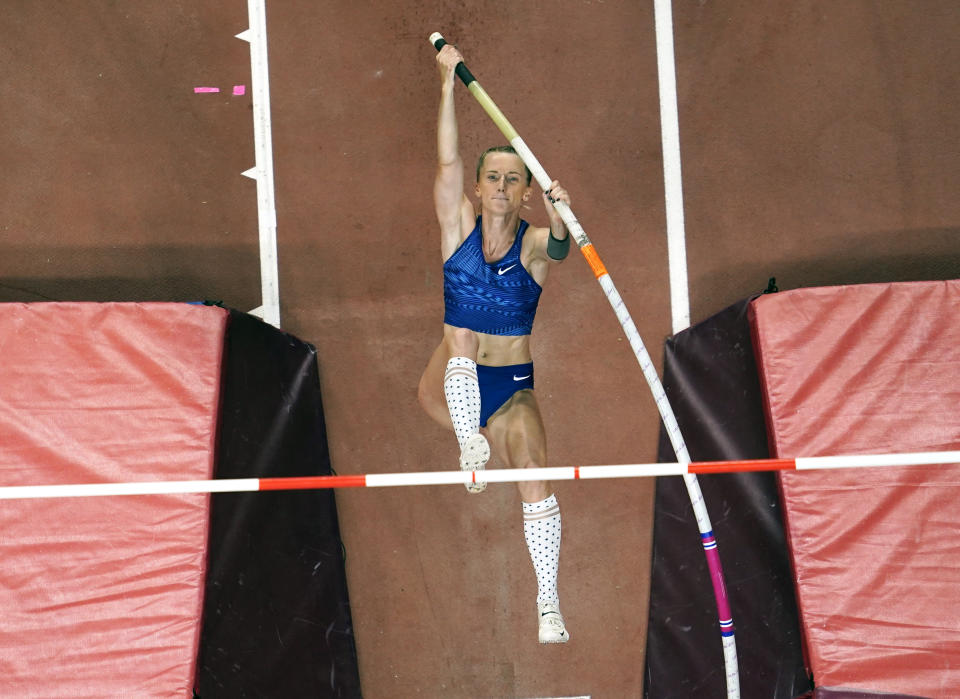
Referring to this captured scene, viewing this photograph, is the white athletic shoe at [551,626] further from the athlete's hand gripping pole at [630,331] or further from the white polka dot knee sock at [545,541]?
the athlete's hand gripping pole at [630,331]

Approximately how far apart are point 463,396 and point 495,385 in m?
0.44

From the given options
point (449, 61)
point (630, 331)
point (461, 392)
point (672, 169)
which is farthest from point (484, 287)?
point (672, 169)

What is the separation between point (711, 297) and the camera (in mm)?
5164

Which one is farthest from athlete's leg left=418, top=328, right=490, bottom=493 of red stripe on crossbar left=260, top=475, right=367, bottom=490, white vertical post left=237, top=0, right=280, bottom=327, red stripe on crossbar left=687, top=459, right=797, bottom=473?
white vertical post left=237, top=0, right=280, bottom=327

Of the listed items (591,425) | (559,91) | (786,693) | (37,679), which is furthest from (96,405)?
(786,693)

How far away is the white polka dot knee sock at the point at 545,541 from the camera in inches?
148

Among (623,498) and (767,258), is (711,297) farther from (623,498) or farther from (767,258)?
(623,498)

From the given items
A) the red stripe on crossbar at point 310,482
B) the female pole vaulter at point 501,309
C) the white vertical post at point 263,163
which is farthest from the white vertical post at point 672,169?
the red stripe on crossbar at point 310,482

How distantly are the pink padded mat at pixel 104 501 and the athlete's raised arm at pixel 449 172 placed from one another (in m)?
1.18

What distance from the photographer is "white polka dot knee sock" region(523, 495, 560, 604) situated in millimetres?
3758

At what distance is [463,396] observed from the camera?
3.57 m

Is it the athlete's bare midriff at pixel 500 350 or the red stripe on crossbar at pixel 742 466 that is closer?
the red stripe on crossbar at pixel 742 466

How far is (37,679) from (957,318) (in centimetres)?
455

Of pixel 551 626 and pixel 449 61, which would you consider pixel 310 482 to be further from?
pixel 449 61
